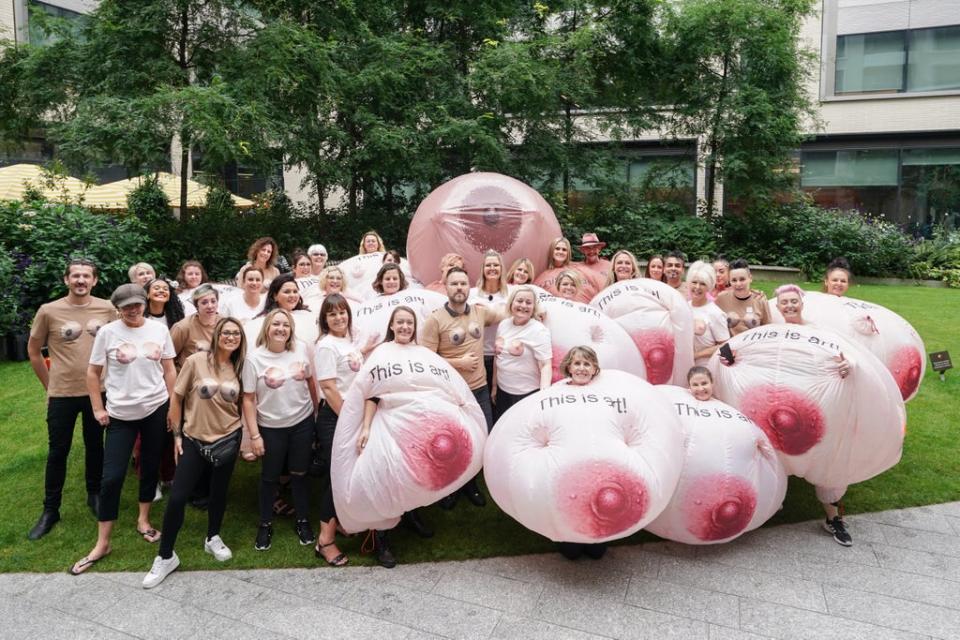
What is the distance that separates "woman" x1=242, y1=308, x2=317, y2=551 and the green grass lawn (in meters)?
0.43

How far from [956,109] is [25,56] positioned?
2223cm

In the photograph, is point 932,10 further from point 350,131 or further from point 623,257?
point 623,257

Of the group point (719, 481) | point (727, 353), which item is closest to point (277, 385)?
point (719, 481)

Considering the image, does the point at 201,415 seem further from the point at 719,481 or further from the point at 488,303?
the point at 719,481

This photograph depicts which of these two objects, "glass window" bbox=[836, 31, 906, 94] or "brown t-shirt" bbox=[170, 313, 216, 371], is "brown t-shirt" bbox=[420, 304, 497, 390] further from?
"glass window" bbox=[836, 31, 906, 94]

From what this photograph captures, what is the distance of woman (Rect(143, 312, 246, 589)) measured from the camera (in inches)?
156

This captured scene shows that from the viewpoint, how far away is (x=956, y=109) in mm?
19219

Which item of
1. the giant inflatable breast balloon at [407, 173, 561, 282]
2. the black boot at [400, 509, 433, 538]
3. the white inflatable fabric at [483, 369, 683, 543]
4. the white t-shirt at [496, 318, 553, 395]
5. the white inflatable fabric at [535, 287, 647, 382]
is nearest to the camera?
the white inflatable fabric at [483, 369, 683, 543]

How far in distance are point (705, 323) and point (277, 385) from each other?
326 cm

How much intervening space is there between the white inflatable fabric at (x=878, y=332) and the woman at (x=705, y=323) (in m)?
0.66

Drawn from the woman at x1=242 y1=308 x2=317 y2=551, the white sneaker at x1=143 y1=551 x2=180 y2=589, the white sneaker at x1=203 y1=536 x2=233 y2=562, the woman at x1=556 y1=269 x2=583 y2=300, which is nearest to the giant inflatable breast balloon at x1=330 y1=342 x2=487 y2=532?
the woman at x1=242 y1=308 x2=317 y2=551

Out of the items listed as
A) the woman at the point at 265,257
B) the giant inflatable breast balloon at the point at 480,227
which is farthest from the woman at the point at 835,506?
the woman at the point at 265,257

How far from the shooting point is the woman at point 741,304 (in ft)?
18.3

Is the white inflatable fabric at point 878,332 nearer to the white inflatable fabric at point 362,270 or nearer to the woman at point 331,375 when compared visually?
the woman at point 331,375
